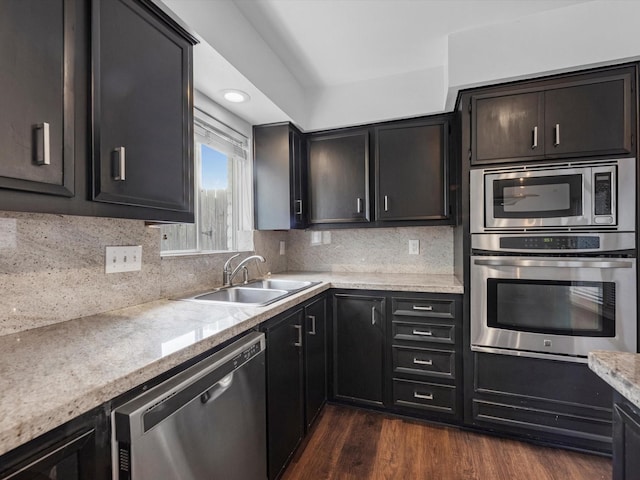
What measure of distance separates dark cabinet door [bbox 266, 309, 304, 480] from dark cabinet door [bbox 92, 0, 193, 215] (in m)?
0.74

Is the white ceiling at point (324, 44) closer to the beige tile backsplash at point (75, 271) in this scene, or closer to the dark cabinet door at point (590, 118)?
the dark cabinet door at point (590, 118)

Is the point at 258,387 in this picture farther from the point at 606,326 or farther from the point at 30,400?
the point at 606,326

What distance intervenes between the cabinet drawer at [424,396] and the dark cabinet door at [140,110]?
1755 millimetres

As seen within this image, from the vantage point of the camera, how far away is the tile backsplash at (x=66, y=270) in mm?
1051

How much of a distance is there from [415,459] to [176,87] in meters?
2.26

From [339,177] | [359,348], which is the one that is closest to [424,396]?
[359,348]

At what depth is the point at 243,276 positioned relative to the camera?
230cm

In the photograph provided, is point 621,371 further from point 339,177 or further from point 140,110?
point 339,177

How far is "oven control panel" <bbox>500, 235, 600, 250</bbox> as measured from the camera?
173 cm

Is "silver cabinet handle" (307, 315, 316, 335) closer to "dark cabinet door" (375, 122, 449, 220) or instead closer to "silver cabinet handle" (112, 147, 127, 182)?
"dark cabinet door" (375, 122, 449, 220)

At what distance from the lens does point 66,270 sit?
3.94 ft

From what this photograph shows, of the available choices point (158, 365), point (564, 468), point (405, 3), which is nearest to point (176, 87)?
point (158, 365)

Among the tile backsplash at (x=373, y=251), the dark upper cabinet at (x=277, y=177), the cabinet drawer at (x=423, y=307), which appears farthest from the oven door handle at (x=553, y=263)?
the dark upper cabinet at (x=277, y=177)

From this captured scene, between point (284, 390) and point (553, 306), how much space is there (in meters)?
1.61
